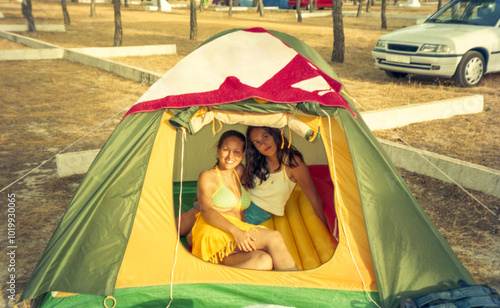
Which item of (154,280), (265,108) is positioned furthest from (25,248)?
(265,108)

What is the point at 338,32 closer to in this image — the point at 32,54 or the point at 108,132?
the point at 108,132

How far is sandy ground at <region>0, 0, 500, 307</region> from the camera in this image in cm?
409

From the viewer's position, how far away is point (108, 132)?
6.90 m

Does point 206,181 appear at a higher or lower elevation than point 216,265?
higher

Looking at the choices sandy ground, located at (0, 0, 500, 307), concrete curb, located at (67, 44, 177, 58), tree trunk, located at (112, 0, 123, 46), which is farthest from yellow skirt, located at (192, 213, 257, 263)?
tree trunk, located at (112, 0, 123, 46)

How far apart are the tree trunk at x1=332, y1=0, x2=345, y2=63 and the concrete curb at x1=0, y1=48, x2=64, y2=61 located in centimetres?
772

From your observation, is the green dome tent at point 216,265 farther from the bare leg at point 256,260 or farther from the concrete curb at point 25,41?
the concrete curb at point 25,41

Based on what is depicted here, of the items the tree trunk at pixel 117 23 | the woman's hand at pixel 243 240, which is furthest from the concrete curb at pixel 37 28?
the woman's hand at pixel 243 240

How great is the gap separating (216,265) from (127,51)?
1196 centimetres

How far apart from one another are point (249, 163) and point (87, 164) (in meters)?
2.41

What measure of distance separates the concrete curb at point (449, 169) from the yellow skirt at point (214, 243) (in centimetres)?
242

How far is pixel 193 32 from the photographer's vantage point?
56.6 feet

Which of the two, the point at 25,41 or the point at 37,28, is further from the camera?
the point at 37,28

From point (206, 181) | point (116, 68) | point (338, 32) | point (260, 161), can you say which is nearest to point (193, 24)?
point (116, 68)
